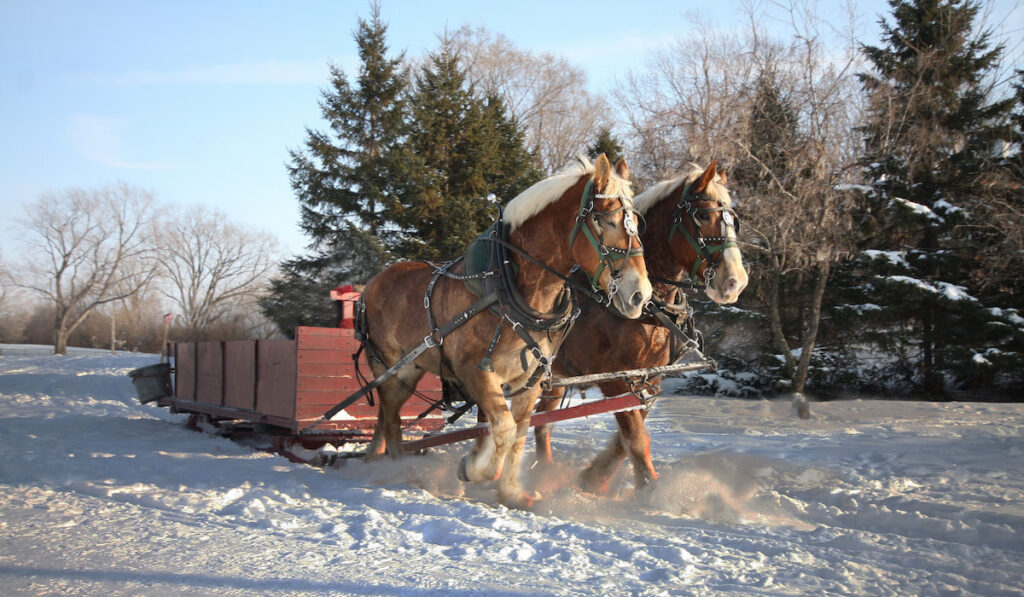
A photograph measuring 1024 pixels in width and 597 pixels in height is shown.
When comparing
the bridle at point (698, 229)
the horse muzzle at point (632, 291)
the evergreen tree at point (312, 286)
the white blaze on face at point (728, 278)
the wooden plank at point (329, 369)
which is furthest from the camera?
the evergreen tree at point (312, 286)

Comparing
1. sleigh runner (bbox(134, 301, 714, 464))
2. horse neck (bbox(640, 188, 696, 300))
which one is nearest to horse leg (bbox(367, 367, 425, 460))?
sleigh runner (bbox(134, 301, 714, 464))

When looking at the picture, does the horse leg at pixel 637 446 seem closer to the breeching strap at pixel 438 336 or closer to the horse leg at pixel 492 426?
the horse leg at pixel 492 426

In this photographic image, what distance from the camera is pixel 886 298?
1370 centimetres

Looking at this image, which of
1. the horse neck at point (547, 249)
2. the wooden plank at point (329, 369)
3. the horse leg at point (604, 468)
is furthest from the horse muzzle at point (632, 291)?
the wooden plank at point (329, 369)

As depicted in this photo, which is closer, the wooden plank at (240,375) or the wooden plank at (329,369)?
the wooden plank at (329,369)

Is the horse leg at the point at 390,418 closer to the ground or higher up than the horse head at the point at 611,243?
closer to the ground

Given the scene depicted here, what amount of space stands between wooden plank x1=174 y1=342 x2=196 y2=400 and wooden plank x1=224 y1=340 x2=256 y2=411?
1228 mm

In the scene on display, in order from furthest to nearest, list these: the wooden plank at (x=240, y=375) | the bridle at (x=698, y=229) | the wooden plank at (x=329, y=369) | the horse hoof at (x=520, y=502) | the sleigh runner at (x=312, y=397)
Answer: the wooden plank at (x=240, y=375)
the wooden plank at (x=329, y=369)
the sleigh runner at (x=312, y=397)
the bridle at (x=698, y=229)
the horse hoof at (x=520, y=502)

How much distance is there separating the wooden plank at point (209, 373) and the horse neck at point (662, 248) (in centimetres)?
500

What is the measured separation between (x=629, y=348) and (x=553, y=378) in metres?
0.71

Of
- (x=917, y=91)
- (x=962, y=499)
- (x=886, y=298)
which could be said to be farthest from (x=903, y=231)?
(x=962, y=499)

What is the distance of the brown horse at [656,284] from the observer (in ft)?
16.6

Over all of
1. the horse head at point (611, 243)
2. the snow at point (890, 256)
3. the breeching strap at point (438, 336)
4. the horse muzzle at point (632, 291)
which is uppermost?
the snow at point (890, 256)

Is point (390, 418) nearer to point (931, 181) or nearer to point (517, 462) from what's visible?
point (517, 462)
